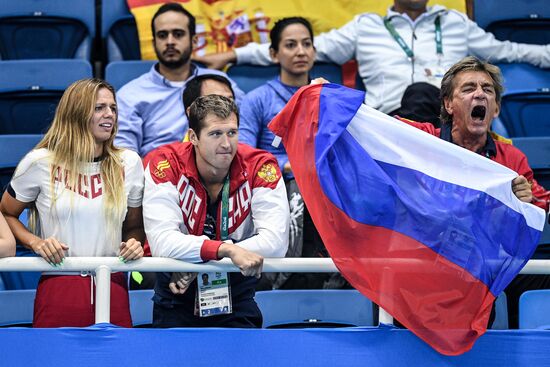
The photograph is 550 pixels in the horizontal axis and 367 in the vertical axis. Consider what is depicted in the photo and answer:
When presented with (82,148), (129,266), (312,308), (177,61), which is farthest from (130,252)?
(177,61)

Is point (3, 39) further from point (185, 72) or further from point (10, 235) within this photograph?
point (10, 235)

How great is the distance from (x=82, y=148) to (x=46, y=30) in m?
2.90

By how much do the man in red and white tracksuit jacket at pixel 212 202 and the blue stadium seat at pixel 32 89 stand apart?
2227 millimetres

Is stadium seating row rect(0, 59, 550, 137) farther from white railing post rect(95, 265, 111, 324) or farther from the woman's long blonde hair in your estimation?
white railing post rect(95, 265, 111, 324)

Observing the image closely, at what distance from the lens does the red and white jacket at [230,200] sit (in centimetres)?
399

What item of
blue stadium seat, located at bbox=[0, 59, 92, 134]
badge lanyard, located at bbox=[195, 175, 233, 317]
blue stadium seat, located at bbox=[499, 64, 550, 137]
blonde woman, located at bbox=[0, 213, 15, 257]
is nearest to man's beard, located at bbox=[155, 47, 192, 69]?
blue stadium seat, located at bbox=[0, 59, 92, 134]

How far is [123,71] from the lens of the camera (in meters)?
6.50

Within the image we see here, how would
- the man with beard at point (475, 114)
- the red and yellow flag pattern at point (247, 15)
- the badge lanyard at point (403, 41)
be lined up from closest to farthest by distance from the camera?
the man with beard at point (475, 114) < the badge lanyard at point (403, 41) < the red and yellow flag pattern at point (247, 15)

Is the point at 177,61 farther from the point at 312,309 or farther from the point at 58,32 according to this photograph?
the point at 312,309

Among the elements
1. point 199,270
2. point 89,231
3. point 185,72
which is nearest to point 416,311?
point 199,270

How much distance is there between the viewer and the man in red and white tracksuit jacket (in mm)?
4047

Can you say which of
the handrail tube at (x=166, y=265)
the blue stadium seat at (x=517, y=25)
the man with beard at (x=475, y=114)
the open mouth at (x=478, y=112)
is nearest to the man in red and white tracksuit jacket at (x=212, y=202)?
the handrail tube at (x=166, y=265)

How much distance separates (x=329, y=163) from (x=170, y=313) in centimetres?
82

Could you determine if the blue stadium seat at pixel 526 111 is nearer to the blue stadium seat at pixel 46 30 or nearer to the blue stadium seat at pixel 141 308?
the blue stadium seat at pixel 46 30
